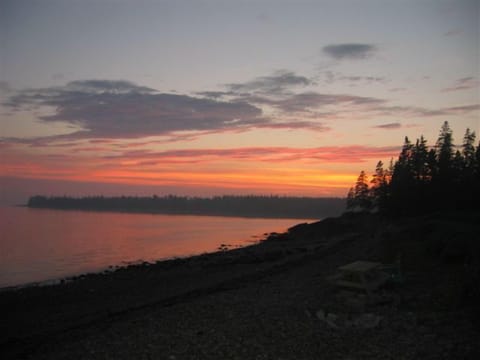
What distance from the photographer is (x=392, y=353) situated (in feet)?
34.1

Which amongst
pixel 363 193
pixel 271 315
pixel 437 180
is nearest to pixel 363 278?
pixel 271 315

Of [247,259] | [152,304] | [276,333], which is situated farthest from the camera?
[247,259]

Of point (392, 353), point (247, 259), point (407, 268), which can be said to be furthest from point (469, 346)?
point (247, 259)

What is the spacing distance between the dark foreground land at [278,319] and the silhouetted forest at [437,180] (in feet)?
101

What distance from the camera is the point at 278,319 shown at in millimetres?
14094

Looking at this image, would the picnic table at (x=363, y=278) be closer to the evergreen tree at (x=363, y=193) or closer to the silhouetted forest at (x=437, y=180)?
the silhouetted forest at (x=437, y=180)

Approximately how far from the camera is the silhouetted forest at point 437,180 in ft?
169

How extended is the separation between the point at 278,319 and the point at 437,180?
46012 mm

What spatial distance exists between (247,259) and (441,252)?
20.8 metres

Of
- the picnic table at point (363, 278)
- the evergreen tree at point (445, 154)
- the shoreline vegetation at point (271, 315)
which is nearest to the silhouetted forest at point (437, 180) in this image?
the evergreen tree at point (445, 154)

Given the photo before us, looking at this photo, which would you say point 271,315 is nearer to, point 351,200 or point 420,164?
point 420,164

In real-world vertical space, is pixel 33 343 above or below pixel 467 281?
below

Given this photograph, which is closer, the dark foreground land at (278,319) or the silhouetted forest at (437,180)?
the dark foreground land at (278,319)

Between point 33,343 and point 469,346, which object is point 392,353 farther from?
point 33,343
